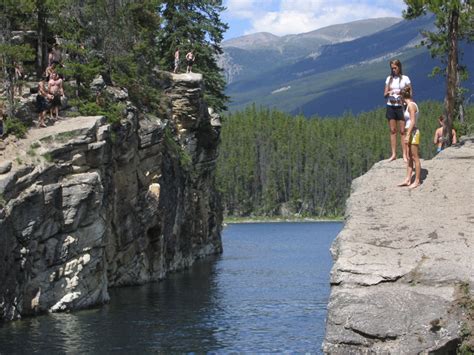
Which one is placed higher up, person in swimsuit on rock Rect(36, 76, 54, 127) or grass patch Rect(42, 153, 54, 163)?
person in swimsuit on rock Rect(36, 76, 54, 127)

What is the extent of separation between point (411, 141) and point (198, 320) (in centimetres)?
1513

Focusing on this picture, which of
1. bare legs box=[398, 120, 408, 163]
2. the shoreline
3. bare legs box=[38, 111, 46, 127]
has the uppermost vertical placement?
bare legs box=[38, 111, 46, 127]

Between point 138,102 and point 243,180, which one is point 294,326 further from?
point 243,180

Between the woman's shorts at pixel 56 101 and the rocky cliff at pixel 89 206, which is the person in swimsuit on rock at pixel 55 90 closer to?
the woman's shorts at pixel 56 101

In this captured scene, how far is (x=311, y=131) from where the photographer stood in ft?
573

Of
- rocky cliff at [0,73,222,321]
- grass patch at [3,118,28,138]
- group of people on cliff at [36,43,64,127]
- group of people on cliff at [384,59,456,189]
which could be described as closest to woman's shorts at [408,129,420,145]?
group of people on cliff at [384,59,456,189]

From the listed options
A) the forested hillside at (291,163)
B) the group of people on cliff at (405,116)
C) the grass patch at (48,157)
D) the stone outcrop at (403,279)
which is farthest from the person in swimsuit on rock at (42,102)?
the forested hillside at (291,163)

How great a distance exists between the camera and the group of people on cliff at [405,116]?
2050cm

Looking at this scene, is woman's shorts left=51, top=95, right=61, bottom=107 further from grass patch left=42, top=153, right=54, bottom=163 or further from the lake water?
the lake water

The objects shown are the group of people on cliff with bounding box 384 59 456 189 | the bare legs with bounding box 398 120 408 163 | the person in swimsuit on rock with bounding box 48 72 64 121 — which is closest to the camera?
the group of people on cliff with bounding box 384 59 456 189

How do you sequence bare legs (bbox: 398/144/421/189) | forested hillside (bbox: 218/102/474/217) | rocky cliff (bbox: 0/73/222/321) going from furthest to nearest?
1. forested hillside (bbox: 218/102/474/217)
2. rocky cliff (bbox: 0/73/222/321)
3. bare legs (bbox: 398/144/421/189)

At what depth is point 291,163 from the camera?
169875 mm

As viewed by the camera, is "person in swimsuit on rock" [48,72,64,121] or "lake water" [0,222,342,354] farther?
"person in swimsuit on rock" [48,72,64,121]

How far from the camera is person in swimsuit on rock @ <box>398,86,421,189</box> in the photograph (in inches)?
803
